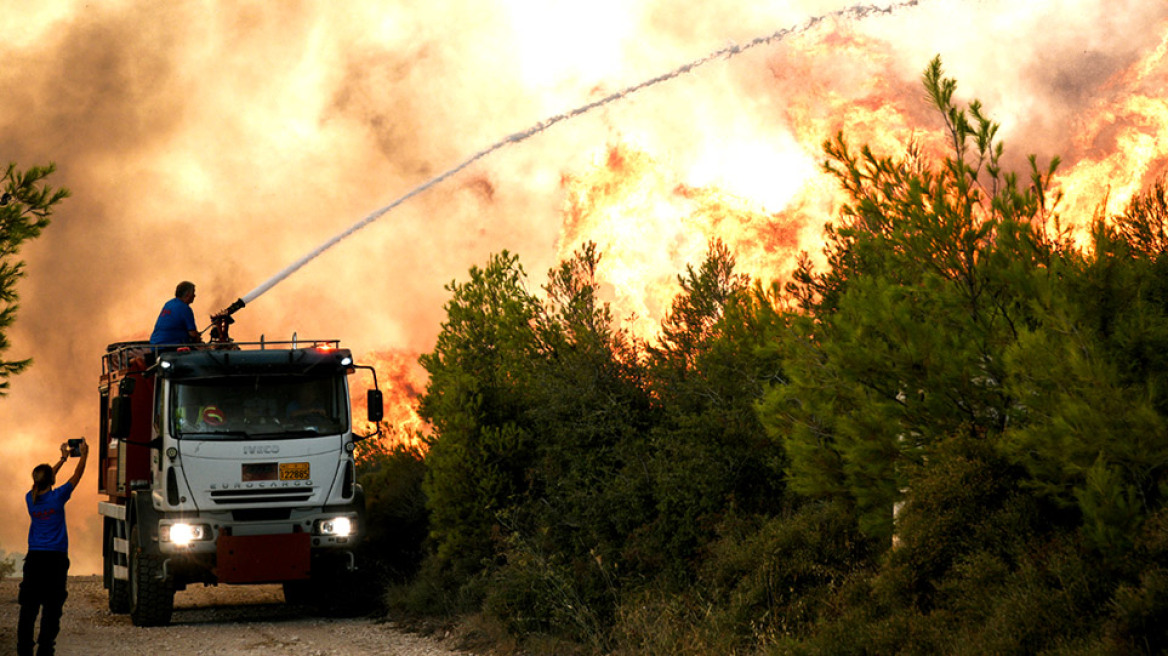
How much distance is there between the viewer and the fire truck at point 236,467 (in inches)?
621

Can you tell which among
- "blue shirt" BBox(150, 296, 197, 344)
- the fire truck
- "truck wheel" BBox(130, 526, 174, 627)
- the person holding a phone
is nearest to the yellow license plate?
the fire truck

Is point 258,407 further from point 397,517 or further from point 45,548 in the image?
point 397,517

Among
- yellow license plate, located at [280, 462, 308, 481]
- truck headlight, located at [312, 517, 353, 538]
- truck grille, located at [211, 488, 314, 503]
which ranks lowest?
truck headlight, located at [312, 517, 353, 538]

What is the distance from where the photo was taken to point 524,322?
20.3 m

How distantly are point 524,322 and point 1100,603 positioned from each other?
44.4 feet

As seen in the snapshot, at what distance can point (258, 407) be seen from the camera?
16.2 metres

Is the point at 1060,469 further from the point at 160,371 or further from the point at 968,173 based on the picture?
the point at 160,371

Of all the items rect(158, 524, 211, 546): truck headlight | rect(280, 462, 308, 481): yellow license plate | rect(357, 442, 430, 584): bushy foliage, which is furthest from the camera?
rect(357, 442, 430, 584): bushy foliage

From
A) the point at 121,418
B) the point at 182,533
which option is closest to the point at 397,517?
the point at 182,533

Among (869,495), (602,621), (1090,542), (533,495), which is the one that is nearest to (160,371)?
(533,495)

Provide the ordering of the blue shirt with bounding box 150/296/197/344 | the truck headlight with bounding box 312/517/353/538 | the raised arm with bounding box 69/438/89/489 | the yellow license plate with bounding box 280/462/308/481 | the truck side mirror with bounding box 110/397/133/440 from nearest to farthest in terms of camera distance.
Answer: the raised arm with bounding box 69/438/89/489
the truck side mirror with bounding box 110/397/133/440
the yellow license plate with bounding box 280/462/308/481
the truck headlight with bounding box 312/517/353/538
the blue shirt with bounding box 150/296/197/344

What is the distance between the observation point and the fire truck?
621 inches

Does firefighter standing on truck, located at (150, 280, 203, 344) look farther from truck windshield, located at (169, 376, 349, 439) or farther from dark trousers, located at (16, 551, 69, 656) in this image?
dark trousers, located at (16, 551, 69, 656)

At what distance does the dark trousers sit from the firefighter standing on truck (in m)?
5.36
